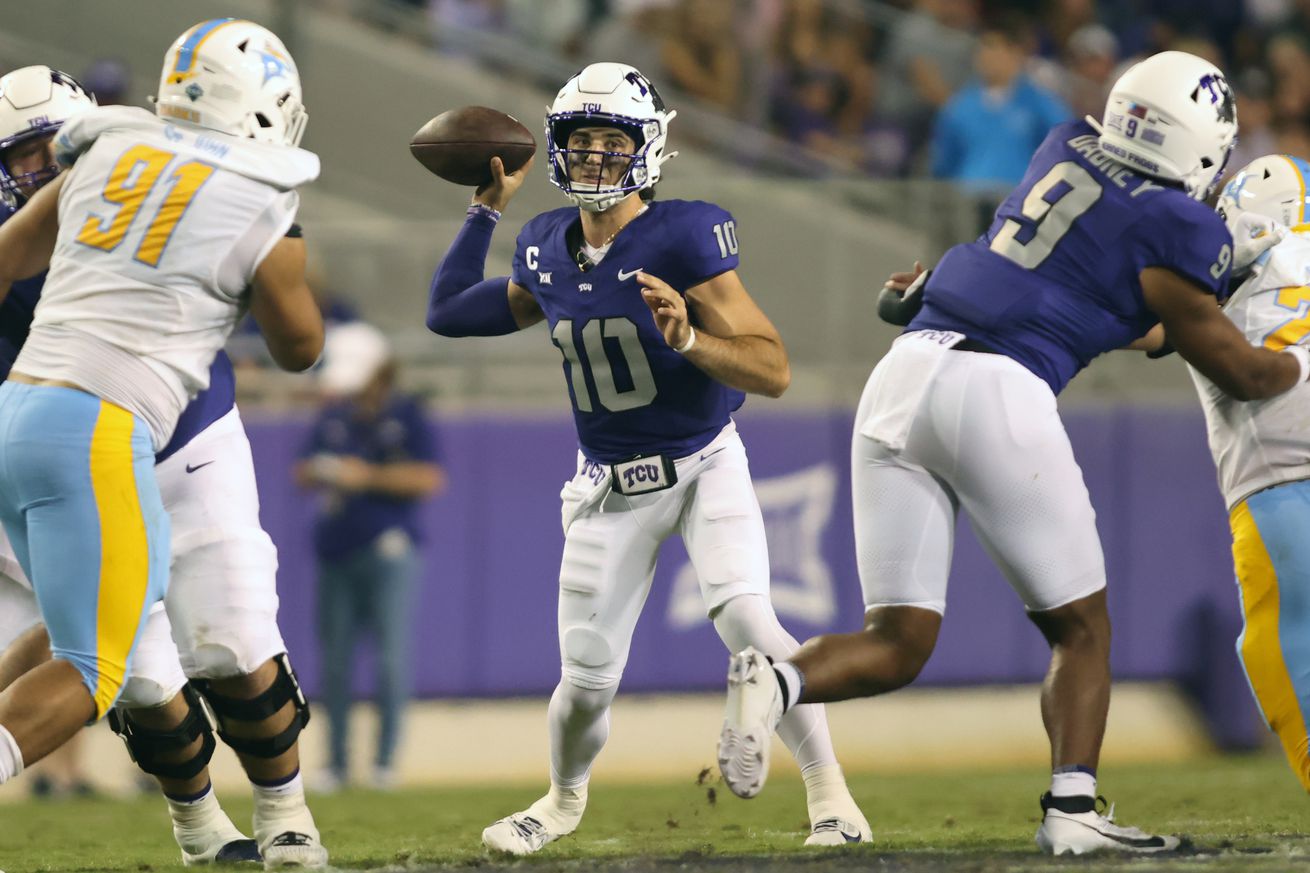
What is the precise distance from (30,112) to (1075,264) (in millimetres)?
2561

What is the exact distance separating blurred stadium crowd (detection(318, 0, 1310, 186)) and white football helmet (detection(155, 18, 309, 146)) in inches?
222

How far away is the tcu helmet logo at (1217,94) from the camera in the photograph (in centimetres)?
432

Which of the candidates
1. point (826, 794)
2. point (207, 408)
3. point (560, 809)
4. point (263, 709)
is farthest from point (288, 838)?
point (826, 794)

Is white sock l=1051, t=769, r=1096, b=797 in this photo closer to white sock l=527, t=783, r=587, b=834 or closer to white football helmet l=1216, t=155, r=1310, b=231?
white sock l=527, t=783, r=587, b=834

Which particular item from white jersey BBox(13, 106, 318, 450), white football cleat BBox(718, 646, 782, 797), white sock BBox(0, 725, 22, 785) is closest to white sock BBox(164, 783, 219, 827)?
white sock BBox(0, 725, 22, 785)

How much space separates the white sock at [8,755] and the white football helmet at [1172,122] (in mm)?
2739

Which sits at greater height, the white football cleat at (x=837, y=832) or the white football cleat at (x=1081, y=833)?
the white football cleat at (x=1081, y=833)

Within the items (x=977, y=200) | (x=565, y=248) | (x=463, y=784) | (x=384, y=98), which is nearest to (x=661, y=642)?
(x=463, y=784)

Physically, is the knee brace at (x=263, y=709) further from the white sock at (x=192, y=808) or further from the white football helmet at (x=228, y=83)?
the white football helmet at (x=228, y=83)

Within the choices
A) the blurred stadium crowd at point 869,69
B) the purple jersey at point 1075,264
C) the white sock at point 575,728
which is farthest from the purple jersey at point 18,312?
the blurred stadium crowd at point 869,69

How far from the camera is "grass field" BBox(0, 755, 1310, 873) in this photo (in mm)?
4234

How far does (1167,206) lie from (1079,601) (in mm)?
916

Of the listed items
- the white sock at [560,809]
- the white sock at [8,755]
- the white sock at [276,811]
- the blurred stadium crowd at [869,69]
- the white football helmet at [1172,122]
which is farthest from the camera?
the blurred stadium crowd at [869,69]

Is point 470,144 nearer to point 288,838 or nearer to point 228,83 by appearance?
point 228,83
